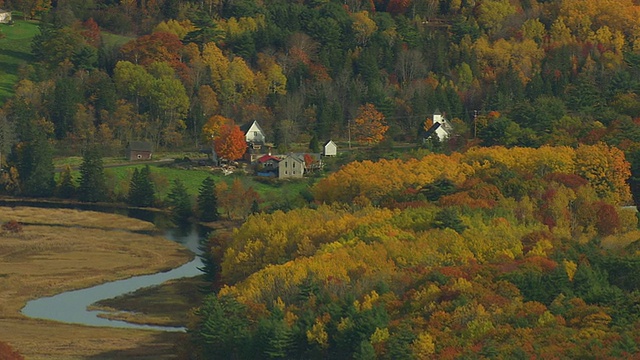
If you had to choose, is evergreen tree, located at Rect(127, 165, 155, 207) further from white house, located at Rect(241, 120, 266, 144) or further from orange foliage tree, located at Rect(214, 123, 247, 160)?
white house, located at Rect(241, 120, 266, 144)

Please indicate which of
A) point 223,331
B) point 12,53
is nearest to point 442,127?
point 12,53

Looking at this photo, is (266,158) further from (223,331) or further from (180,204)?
(223,331)

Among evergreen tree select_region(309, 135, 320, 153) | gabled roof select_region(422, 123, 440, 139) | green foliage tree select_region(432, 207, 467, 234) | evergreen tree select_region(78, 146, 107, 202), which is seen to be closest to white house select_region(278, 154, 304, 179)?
evergreen tree select_region(309, 135, 320, 153)

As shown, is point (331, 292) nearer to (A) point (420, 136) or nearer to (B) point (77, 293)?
(B) point (77, 293)

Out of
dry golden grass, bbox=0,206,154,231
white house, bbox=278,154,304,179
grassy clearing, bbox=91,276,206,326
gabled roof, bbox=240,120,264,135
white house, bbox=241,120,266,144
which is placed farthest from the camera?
gabled roof, bbox=240,120,264,135

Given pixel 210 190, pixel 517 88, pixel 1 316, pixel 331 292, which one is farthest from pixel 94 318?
pixel 517 88
